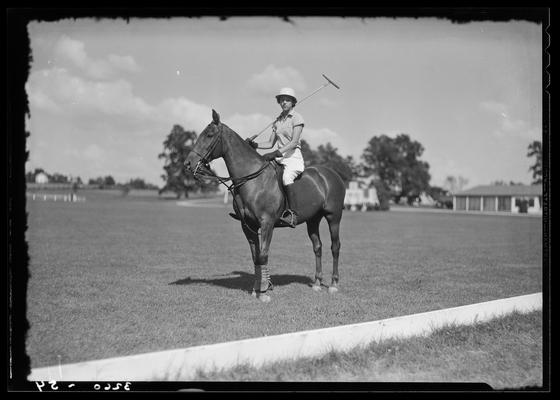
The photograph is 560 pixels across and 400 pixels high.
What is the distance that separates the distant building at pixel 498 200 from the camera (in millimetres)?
A: 59938

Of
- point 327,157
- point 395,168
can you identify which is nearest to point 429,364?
point 327,157

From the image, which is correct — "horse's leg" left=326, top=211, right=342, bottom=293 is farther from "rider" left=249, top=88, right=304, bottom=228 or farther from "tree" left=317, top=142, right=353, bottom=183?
"tree" left=317, top=142, right=353, bottom=183

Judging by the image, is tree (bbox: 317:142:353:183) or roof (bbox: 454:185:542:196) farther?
tree (bbox: 317:142:353:183)

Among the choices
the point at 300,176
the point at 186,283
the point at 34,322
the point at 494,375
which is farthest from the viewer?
the point at 186,283

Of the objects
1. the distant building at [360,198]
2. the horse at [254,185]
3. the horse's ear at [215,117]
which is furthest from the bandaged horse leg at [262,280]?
the distant building at [360,198]

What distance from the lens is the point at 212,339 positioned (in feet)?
17.2

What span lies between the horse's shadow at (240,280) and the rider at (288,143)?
180 cm

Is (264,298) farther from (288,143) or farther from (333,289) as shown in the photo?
(288,143)

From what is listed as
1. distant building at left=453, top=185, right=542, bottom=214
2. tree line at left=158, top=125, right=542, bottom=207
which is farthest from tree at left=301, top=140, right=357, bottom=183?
distant building at left=453, top=185, right=542, bottom=214

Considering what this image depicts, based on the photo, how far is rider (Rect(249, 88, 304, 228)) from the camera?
23.9ft

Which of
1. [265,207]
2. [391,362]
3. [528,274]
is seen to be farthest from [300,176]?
[528,274]

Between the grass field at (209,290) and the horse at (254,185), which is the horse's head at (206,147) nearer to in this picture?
the horse at (254,185)

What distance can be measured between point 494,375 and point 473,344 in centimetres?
83
